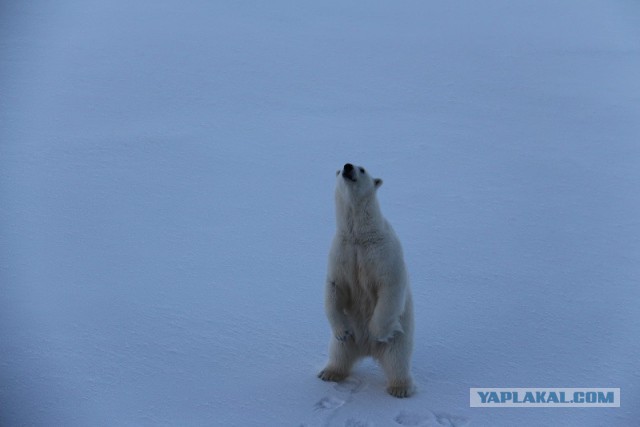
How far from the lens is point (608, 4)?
12578 millimetres

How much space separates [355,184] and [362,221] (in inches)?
7.7

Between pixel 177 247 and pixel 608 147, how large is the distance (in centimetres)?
459

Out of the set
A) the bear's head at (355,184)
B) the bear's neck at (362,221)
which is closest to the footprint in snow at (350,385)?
the bear's neck at (362,221)

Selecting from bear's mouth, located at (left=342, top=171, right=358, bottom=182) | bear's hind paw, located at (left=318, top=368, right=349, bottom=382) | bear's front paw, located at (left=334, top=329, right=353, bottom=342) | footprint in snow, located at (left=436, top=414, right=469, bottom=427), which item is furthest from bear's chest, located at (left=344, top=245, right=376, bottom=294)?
footprint in snow, located at (left=436, top=414, right=469, bottom=427)

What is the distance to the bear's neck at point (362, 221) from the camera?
3.86 m

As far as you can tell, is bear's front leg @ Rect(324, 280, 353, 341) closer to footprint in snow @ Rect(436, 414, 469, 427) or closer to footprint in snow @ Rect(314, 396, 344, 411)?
footprint in snow @ Rect(314, 396, 344, 411)

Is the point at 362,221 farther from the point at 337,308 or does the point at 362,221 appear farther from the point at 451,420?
the point at 451,420

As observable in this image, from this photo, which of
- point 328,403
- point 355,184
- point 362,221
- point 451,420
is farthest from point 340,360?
point 355,184

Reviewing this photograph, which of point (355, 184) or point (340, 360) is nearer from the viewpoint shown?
point (355, 184)

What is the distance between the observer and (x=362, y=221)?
12.7ft

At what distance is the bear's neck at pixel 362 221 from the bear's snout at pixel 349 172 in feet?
0.53

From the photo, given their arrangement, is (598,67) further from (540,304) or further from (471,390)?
(471,390)

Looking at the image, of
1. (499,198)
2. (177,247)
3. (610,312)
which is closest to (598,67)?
(499,198)

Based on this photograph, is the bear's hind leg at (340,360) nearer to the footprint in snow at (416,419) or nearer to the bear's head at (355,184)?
the footprint in snow at (416,419)
